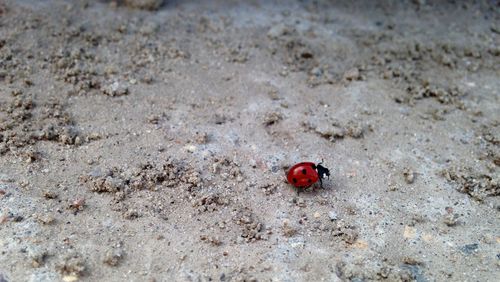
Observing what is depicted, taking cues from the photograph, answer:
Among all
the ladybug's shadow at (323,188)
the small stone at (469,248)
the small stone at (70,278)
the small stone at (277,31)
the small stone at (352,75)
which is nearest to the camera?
the small stone at (70,278)

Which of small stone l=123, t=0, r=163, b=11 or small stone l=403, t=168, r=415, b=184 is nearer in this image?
small stone l=403, t=168, r=415, b=184

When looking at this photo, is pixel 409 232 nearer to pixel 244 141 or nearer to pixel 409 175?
pixel 409 175

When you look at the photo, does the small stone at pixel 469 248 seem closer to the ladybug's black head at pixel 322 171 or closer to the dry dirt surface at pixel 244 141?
the dry dirt surface at pixel 244 141

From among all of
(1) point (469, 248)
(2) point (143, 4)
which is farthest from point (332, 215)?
(2) point (143, 4)

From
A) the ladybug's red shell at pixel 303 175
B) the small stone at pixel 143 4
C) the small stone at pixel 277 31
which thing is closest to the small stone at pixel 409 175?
the ladybug's red shell at pixel 303 175

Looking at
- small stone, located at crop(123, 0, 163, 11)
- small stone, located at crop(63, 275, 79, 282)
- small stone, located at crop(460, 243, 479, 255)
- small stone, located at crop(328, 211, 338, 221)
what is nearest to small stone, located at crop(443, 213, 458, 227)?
small stone, located at crop(460, 243, 479, 255)

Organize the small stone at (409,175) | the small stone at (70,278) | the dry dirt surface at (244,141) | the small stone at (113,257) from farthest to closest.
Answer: the small stone at (409,175) → the dry dirt surface at (244,141) → the small stone at (113,257) → the small stone at (70,278)

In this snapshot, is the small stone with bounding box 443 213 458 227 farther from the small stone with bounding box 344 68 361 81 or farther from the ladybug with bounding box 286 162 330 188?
the small stone with bounding box 344 68 361 81
